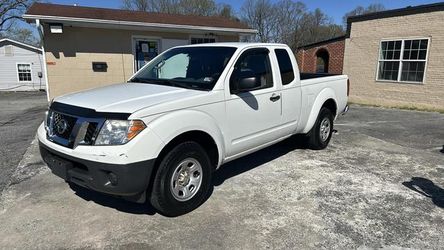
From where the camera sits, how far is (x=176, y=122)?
3377 mm

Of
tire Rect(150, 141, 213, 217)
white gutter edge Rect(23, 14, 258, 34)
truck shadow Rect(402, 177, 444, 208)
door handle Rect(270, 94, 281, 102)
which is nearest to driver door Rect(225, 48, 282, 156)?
door handle Rect(270, 94, 281, 102)

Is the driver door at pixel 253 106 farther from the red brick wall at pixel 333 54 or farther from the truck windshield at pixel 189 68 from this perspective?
the red brick wall at pixel 333 54

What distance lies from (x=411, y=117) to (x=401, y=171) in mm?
6272

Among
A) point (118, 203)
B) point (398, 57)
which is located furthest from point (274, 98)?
point (398, 57)

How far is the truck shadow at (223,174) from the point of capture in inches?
154

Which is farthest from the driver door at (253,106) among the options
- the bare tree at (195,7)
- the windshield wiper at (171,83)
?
the bare tree at (195,7)

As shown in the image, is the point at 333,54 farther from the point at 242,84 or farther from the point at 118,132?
the point at 118,132

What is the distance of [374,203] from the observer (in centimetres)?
405

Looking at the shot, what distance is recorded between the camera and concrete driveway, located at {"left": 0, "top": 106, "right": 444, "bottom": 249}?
3.24 meters

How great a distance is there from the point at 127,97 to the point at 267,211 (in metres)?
2.02

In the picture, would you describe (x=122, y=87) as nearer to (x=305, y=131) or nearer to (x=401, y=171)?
(x=305, y=131)

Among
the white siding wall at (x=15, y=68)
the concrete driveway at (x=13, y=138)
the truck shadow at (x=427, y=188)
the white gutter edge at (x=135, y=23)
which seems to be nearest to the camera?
the truck shadow at (x=427, y=188)

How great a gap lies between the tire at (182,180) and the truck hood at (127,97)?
542mm

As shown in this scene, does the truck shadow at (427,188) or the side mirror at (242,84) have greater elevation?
the side mirror at (242,84)
